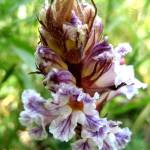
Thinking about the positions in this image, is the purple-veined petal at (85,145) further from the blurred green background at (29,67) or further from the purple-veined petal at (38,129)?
the blurred green background at (29,67)

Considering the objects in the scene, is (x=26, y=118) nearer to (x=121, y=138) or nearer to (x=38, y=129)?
(x=38, y=129)

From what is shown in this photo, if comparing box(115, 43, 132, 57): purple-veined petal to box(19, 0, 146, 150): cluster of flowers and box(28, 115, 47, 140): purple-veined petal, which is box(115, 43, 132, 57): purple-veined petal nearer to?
box(19, 0, 146, 150): cluster of flowers

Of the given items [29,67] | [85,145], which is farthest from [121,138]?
[29,67]

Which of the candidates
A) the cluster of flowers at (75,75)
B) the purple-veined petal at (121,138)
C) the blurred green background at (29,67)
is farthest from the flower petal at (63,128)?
the blurred green background at (29,67)

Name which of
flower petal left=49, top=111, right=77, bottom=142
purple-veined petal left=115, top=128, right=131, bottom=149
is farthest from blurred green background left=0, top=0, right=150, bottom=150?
flower petal left=49, top=111, right=77, bottom=142

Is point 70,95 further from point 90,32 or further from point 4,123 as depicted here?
point 4,123

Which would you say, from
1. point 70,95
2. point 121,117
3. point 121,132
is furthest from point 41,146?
point 70,95
